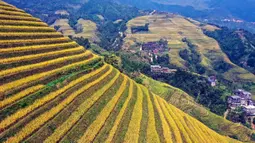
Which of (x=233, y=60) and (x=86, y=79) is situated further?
(x=233, y=60)

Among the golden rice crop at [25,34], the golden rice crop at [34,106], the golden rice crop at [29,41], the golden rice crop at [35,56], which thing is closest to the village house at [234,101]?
the golden rice crop at [35,56]

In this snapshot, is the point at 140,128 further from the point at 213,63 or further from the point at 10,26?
the point at 213,63

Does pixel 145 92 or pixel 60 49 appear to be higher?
pixel 60 49

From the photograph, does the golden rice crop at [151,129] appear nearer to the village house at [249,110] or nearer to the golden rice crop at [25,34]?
the golden rice crop at [25,34]

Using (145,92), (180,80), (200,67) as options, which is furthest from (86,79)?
(200,67)

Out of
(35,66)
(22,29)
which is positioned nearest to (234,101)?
(22,29)

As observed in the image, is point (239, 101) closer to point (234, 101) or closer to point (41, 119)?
point (234, 101)

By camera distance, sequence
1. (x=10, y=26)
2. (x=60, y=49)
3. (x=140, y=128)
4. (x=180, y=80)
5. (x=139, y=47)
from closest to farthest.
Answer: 1. (x=140, y=128)
2. (x=10, y=26)
3. (x=60, y=49)
4. (x=180, y=80)
5. (x=139, y=47)
